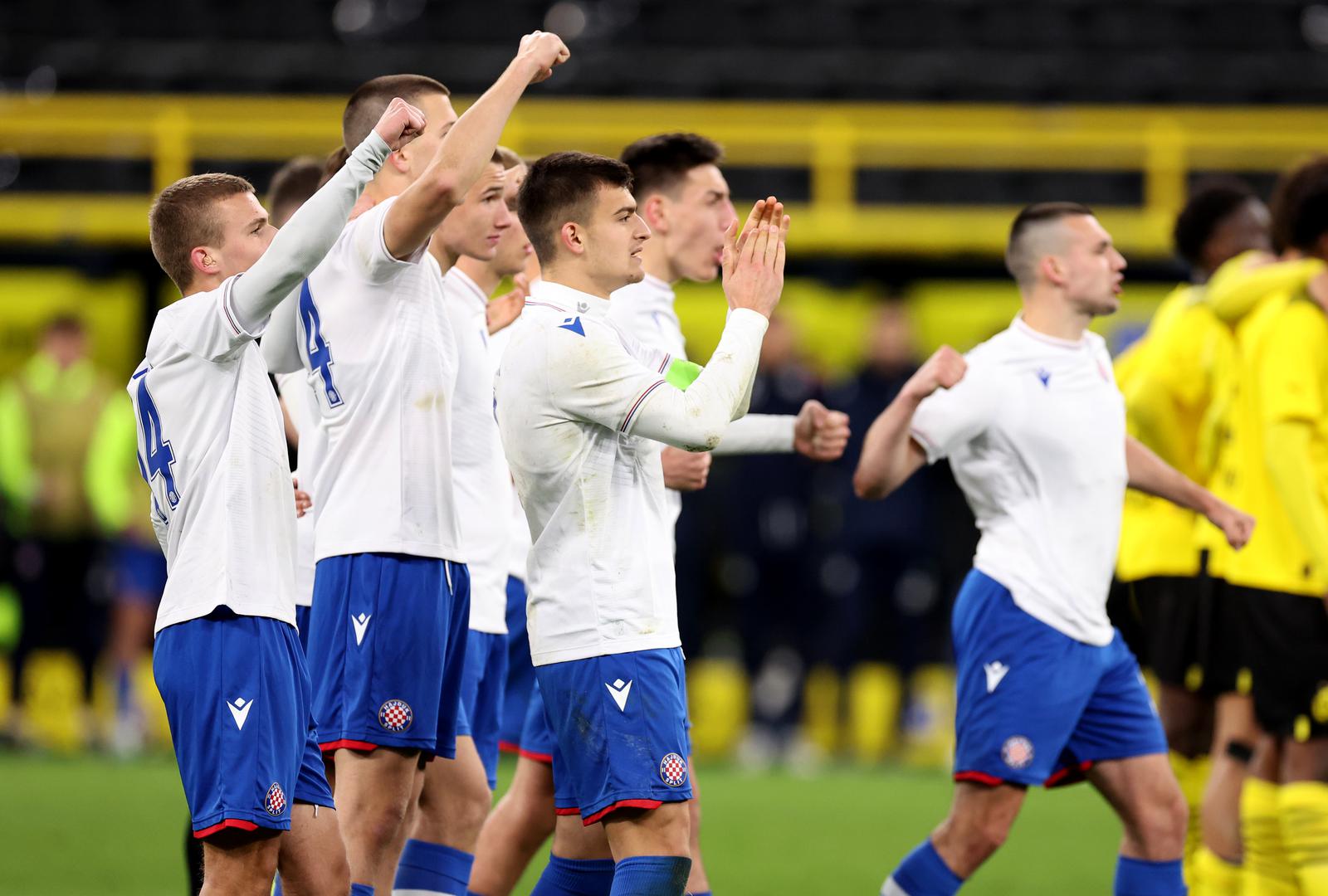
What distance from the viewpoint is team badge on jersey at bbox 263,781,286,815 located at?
162 inches

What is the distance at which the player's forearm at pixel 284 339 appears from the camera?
475 cm

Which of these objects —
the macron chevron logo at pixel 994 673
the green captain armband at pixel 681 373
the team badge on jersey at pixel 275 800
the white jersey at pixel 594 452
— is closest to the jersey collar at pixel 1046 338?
the macron chevron logo at pixel 994 673

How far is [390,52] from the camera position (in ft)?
54.9

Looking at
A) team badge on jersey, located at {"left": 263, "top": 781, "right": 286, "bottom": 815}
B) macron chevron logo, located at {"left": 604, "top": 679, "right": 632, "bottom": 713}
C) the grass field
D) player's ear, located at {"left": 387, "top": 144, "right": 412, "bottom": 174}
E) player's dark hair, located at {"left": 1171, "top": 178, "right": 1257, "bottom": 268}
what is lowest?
the grass field

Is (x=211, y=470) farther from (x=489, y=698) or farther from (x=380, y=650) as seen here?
(x=489, y=698)

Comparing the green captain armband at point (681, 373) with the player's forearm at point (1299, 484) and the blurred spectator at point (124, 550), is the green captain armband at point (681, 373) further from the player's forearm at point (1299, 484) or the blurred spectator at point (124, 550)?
the blurred spectator at point (124, 550)

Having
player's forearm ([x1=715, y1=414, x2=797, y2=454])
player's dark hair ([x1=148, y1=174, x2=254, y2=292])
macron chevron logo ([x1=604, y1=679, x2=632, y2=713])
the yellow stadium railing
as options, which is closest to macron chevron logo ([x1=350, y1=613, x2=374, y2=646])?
macron chevron logo ([x1=604, y1=679, x2=632, y2=713])

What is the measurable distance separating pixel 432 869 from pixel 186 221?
6.35 ft

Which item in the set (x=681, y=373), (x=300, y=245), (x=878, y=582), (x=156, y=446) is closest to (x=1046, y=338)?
(x=681, y=373)

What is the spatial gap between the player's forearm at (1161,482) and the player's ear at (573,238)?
2137mm

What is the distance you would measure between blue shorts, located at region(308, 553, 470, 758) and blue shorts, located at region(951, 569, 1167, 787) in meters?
1.73

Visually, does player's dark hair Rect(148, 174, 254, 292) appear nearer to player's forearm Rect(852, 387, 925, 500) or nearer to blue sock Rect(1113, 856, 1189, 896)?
player's forearm Rect(852, 387, 925, 500)

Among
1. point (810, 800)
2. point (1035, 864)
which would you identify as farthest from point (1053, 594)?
point (810, 800)

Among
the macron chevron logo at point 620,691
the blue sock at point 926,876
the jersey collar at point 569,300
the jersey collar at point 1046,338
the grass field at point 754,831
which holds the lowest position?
the grass field at point 754,831
